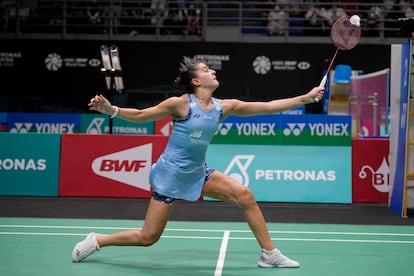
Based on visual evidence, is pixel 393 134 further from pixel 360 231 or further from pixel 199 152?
pixel 199 152

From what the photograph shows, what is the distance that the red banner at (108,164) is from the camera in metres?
9.90

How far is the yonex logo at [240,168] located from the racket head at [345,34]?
3764mm

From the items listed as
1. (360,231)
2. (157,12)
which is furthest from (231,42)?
(360,231)

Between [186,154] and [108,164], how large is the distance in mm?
4974

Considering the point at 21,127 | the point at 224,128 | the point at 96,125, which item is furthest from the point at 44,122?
the point at 224,128

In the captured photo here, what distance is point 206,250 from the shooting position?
6.15 meters

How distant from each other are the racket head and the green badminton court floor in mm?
2018

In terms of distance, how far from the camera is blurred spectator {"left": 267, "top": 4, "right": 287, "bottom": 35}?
18.3 meters

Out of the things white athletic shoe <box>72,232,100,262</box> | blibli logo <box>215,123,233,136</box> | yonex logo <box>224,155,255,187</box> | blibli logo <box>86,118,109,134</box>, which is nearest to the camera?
white athletic shoe <box>72,232,100,262</box>

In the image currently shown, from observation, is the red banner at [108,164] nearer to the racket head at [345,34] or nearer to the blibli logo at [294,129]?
the racket head at [345,34]

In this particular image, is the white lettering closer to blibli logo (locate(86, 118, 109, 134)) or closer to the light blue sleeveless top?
the light blue sleeveless top

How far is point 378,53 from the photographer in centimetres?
1767

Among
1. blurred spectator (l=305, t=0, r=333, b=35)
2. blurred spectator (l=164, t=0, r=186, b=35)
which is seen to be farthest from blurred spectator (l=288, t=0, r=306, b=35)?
blurred spectator (l=164, t=0, r=186, b=35)

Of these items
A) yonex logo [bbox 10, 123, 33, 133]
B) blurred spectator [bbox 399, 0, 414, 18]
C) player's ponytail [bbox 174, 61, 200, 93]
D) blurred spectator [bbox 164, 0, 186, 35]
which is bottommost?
yonex logo [bbox 10, 123, 33, 133]
